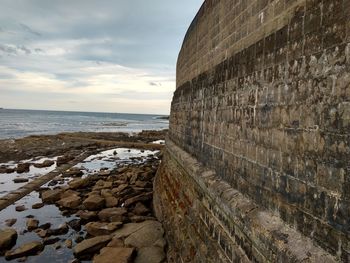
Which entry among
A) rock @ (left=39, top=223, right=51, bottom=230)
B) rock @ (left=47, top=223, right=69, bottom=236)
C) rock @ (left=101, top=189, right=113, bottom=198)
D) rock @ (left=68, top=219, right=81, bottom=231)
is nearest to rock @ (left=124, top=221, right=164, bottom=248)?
rock @ (left=68, top=219, right=81, bottom=231)

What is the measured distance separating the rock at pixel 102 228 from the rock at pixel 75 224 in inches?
28.9

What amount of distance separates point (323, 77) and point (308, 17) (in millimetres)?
650

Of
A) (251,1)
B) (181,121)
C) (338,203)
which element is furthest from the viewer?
(181,121)

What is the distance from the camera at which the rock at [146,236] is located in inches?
329

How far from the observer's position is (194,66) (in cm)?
870

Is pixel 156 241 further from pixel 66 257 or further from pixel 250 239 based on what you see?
pixel 250 239

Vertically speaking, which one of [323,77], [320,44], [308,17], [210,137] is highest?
[308,17]

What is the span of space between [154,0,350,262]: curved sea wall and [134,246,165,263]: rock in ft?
2.92

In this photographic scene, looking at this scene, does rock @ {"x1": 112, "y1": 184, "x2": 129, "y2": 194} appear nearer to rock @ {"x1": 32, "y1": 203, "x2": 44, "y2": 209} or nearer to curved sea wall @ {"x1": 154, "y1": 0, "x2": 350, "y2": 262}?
rock @ {"x1": 32, "y1": 203, "x2": 44, "y2": 209}

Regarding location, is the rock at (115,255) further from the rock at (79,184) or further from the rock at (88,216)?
the rock at (79,184)

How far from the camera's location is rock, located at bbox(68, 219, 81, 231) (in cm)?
1048

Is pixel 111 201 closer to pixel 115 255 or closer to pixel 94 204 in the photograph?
pixel 94 204

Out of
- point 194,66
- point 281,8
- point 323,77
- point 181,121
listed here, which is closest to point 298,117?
point 323,77

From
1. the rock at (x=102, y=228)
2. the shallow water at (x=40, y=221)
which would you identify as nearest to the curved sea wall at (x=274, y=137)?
the rock at (x=102, y=228)
